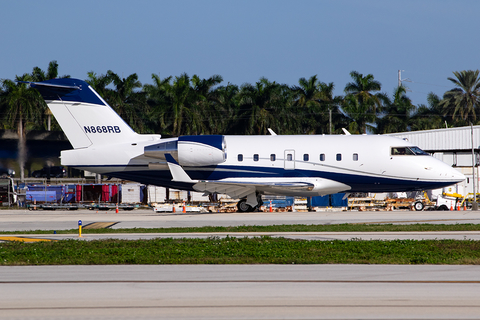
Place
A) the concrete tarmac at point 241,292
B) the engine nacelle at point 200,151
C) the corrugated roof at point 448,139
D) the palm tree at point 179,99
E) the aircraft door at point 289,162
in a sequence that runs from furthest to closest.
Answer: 1. the palm tree at point 179,99
2. the corrugated roof at point 448,139
3. the aircraft door at point 289,162
4. the engine nacelle at point 200,151
5. the concrete tarmac at point 241,292

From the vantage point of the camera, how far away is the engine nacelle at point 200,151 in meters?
29.1

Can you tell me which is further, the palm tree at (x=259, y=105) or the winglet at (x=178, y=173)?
the palm tree at (x=259, y=105)

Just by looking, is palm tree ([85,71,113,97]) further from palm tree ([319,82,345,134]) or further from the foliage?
palm tree ([319,82,345,134])

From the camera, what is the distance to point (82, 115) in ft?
98.6

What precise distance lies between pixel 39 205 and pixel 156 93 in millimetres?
34329

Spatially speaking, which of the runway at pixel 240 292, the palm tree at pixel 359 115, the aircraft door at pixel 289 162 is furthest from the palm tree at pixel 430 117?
the runway at pixel 240 292

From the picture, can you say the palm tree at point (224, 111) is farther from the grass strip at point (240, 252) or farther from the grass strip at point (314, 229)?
the grass strip at point (240, 252)

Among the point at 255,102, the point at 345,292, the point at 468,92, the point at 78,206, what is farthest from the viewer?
the point at 468,92

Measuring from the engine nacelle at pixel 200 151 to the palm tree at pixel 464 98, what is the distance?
68767 mm

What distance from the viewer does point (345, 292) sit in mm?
9031

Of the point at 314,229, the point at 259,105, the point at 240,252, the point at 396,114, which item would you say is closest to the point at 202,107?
the point at 259,105

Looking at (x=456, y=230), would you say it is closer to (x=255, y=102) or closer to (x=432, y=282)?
(x=432, y=282)

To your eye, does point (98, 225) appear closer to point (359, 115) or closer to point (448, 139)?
point (448, 139)

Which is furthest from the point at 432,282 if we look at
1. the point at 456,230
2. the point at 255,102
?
the point at 255,102
